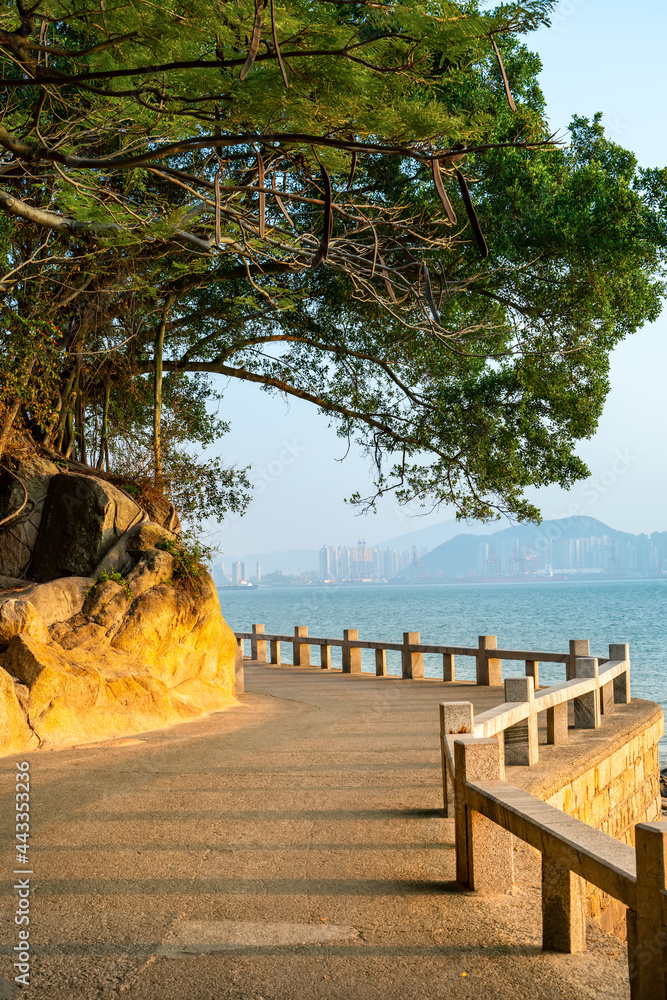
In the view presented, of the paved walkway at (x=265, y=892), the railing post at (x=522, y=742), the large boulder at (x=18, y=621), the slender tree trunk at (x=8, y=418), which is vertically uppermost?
the slender tree trunk at (x=8, y=418)

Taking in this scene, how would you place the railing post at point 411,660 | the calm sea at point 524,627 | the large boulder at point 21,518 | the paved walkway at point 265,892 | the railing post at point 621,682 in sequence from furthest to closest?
the calm sea at point 524,627 → the railing post at point 411,660 → the large boulder at point 21,518 → the railing post at point 621,682 → the paved walkway at point 265,892

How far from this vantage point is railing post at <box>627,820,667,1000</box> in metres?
2.51

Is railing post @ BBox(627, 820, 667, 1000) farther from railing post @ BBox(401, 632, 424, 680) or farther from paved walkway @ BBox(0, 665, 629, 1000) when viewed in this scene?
railing post @ BBox(401, 632, 424, 680)

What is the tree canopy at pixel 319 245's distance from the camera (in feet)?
16.2

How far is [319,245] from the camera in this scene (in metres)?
6.57

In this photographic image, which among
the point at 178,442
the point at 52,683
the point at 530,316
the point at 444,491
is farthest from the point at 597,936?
the point at 178,442

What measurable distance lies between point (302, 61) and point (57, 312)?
827cm

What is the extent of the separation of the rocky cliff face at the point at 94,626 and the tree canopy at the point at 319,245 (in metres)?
1.43

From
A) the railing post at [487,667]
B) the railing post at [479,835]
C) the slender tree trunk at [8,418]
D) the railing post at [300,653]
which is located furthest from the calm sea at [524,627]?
the railing post at [479,835]

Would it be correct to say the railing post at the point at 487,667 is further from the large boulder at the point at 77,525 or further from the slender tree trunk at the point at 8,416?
the slender tree trunk at the point at 8,416

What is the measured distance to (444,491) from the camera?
14250mm

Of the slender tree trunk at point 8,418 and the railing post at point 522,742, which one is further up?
the slender tree trunk at point 8,418

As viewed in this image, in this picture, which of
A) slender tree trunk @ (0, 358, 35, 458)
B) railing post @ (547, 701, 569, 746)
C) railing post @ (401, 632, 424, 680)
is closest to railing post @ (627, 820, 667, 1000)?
railing post @ (547, 701, 569, 746)

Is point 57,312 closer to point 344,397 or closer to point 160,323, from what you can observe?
point 160,323
